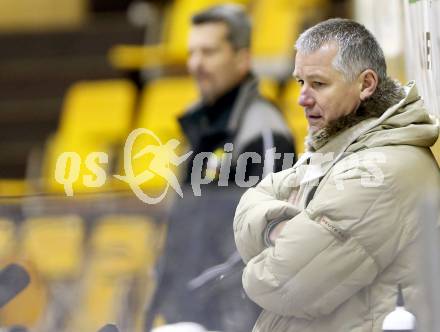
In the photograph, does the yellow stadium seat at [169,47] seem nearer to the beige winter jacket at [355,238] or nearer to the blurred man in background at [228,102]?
the blurred man in background at [228,102]

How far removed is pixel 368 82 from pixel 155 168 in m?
4.03

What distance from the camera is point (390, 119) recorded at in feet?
11.0

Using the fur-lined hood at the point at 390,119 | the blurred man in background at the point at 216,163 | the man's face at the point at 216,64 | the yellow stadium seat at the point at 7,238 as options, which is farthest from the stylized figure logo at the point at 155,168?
the fur-lined hood at the point at 390,119

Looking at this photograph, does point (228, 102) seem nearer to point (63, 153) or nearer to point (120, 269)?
point (120, 269)

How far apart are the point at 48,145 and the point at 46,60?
137cm

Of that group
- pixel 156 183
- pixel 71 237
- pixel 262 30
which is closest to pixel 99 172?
pixel 156 183

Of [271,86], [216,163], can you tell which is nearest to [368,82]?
[216,163]

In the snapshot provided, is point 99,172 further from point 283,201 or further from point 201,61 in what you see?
point 283,201

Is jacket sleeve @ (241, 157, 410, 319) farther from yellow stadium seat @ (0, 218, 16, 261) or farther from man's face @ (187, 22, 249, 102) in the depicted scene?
man's face @ (187, 22, 249, 102)

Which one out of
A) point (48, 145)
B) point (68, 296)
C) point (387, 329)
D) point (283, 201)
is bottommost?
point (48, 145)

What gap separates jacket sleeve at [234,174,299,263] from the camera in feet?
11.0

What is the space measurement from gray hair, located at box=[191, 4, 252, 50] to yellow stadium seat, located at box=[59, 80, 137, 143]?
4.69 meters

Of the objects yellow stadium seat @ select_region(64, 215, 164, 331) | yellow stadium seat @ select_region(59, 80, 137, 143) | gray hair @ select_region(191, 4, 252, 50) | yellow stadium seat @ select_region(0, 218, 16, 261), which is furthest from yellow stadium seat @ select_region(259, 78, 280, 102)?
yellow stadium seat @ select_region(0, 218, 16, 261)

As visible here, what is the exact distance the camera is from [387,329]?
10.5ft
